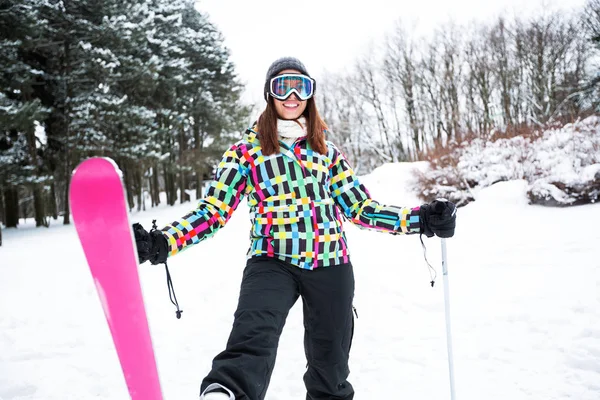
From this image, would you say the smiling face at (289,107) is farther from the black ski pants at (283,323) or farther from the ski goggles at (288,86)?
the black ski pants at (283,323)

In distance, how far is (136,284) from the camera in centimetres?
123

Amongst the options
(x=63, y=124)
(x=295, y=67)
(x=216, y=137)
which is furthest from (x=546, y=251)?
(x=216, y=137)

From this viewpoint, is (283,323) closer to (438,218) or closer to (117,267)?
(117,267)

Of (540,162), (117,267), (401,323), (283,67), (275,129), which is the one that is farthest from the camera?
(540,162)

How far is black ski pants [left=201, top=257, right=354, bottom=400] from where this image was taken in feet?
4.63

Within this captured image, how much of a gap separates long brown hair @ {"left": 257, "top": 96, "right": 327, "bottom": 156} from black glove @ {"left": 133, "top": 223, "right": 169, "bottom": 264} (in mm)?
631

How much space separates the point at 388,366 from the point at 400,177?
42.0 feet

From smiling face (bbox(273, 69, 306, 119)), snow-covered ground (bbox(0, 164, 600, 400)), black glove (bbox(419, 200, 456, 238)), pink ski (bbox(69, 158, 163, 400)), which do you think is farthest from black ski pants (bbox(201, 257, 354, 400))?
snow-covered ground (bbox(0, 164, 600, 400))

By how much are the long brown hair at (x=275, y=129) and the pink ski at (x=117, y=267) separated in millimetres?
817

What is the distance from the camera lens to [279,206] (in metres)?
1.81

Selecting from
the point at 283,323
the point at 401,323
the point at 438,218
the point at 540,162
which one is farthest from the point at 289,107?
the point at 540,162

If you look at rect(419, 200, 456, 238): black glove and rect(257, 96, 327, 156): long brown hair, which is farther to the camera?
rect(419, 200, 456, 238): black glove

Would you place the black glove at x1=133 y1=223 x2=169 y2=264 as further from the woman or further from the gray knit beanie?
the gray knit beanie

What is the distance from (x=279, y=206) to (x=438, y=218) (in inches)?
33.4
